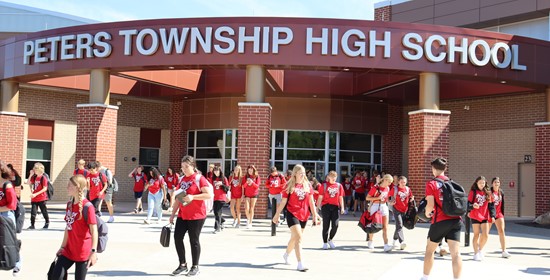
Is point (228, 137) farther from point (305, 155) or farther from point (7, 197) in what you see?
point (7, 197)

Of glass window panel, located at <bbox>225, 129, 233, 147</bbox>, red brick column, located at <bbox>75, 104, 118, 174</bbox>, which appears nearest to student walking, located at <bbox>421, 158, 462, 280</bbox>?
red brick column, located at <bbox>75, 104, 118, 174</bbox>

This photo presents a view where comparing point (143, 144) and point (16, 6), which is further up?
point (16, 6)

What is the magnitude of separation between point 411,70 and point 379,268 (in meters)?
9.14

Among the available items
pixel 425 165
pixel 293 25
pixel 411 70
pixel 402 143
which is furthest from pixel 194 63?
pixel 402 143

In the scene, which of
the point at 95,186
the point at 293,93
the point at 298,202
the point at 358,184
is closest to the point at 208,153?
the point at 293,93

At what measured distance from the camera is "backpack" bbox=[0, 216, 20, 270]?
6.69 metres

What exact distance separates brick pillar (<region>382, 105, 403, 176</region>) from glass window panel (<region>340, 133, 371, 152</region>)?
83 cm

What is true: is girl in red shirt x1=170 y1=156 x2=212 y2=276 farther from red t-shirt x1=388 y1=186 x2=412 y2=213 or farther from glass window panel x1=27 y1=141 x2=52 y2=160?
glass window panel x1=27 y1=141 x2=52 y2=160

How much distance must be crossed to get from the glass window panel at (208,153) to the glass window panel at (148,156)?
197 centimetres

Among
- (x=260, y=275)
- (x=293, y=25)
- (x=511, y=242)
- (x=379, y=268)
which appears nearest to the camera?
(x=260, y=275)

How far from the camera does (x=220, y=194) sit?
1457 centimetres

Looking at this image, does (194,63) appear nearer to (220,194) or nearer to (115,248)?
(220,194)

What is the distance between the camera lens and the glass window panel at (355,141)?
25.5 metres

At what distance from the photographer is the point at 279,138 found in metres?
25.1
